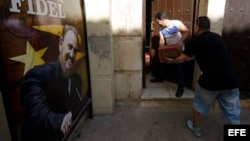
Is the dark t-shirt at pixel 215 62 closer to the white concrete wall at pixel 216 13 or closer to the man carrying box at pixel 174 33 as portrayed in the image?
the white concrete wall at pixel 216 13

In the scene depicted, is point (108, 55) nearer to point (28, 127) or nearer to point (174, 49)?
point (174, 49)

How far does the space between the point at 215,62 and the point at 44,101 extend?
1984 mm

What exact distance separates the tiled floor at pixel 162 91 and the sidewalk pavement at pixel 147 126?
0.23 m

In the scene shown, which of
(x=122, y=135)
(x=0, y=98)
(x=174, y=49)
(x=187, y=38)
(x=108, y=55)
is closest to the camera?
(x=0, y=98)

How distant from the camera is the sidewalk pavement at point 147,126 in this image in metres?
3.03

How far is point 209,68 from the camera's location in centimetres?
261

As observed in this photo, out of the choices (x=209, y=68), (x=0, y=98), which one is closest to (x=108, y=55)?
(x=209, y=68)

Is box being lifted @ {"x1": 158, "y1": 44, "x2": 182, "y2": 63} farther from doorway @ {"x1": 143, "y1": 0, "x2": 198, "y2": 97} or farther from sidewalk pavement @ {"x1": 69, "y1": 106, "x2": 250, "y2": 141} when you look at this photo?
sidewalk pavement @ {"x1": 69, "y1": 106, "x2": 250, "y2": 141}

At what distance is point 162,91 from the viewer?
4.07 m

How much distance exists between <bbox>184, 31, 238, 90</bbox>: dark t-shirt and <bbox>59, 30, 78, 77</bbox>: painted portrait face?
1.51 meters

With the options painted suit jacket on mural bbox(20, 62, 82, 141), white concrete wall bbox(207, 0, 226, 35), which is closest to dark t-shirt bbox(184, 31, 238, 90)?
white concrete wall bbox(207, 0, 226, 35)

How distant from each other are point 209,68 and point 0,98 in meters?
2.23

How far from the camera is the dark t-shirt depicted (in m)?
2.55

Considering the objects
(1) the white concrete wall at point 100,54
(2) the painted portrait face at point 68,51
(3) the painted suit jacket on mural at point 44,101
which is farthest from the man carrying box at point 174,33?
(3) the painted suit jacket on mural at point 44,101
